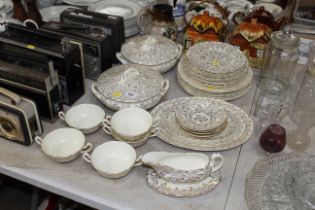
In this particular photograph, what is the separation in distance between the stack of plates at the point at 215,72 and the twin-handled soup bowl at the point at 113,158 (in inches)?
11.0

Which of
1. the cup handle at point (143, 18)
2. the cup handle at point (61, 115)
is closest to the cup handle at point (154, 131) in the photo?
the cup handle at point (61, 115)

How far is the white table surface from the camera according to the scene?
74 centimetres

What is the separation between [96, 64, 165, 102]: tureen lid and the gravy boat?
0.18 metres

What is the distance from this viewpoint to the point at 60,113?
2.97 feet

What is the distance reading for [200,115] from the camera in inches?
35.7

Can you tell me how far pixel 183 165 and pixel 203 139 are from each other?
0.09 meters

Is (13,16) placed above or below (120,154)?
above

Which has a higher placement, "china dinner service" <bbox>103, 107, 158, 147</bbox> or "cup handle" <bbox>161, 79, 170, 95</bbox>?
"cup handle" <bbox>161, 79, 170, 95</bbox>

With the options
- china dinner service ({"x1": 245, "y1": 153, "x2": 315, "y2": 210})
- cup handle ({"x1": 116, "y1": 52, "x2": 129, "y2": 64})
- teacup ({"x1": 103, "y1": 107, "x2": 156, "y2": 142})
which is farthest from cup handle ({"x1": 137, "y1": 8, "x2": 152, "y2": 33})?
china dinner service ({"x1": 245, "y1": 153, "x2": 315, "y2": 210})

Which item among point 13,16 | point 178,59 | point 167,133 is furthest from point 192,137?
point 13,16

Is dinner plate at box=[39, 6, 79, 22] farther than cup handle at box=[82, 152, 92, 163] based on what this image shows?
Yes

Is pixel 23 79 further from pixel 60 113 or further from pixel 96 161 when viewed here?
pixel 96 161

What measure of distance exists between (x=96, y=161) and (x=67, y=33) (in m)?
0.38

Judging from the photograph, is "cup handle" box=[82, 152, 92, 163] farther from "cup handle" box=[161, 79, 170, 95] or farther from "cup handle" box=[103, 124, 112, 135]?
"cup handle" box=[161, 79, 170, 95]
